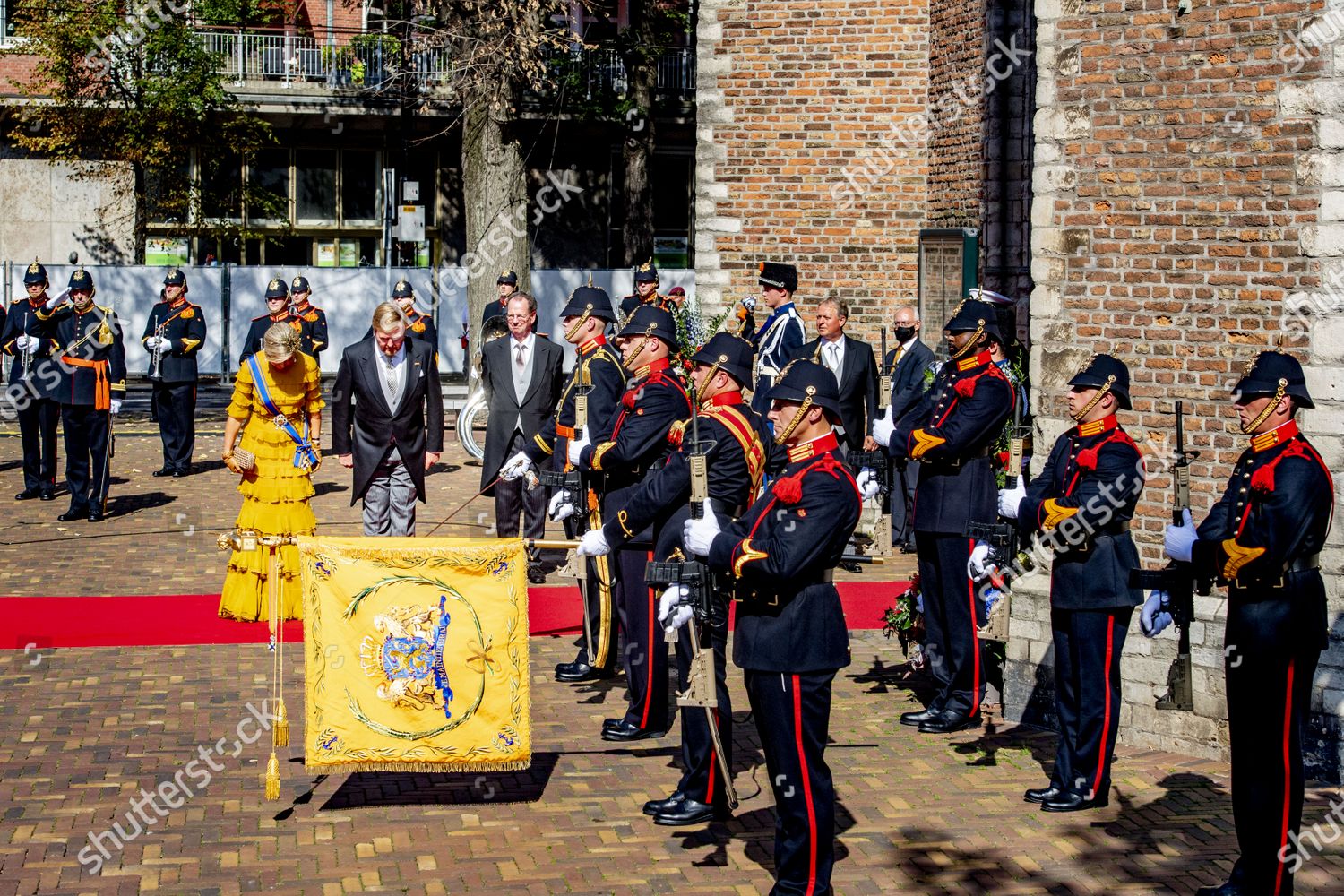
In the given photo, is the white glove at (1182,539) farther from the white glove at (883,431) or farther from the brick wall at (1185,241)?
the white glove at (883,431)

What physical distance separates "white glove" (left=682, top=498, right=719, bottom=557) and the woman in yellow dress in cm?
527

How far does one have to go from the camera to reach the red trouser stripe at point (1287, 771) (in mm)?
6766

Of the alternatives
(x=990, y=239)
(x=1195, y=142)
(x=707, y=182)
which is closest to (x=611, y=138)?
(x=707, y=182)

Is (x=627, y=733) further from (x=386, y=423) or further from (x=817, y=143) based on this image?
(x=817, y=143)

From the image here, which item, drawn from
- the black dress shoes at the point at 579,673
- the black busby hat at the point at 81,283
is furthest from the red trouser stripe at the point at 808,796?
the black busby hat at the point at 81,283

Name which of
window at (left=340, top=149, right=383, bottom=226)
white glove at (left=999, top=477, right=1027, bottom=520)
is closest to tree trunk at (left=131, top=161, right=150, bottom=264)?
window at (left=340, top=149, right=383, bottom=226)

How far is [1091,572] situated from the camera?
8047 mm

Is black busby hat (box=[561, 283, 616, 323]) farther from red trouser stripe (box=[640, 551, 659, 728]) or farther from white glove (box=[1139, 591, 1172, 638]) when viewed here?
white glove (box=[1139, 591, 1172, 638])

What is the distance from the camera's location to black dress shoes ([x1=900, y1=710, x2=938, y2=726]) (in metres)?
9.44

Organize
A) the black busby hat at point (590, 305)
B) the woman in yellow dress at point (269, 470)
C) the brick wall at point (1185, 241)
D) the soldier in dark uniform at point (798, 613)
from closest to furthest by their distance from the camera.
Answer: the soldier in dark uniform at point (798, 613) < the brick wall at point (1185, 241) < the black busby hat at point (590, 305) < the woman in yellow dress at point (269, 470)

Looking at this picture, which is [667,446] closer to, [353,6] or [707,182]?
[707,182]

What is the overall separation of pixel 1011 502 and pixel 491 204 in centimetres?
1506

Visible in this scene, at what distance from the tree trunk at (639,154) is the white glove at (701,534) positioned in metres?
27.3

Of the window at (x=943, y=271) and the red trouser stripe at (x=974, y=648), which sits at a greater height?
the window at (x=943, y=271)
